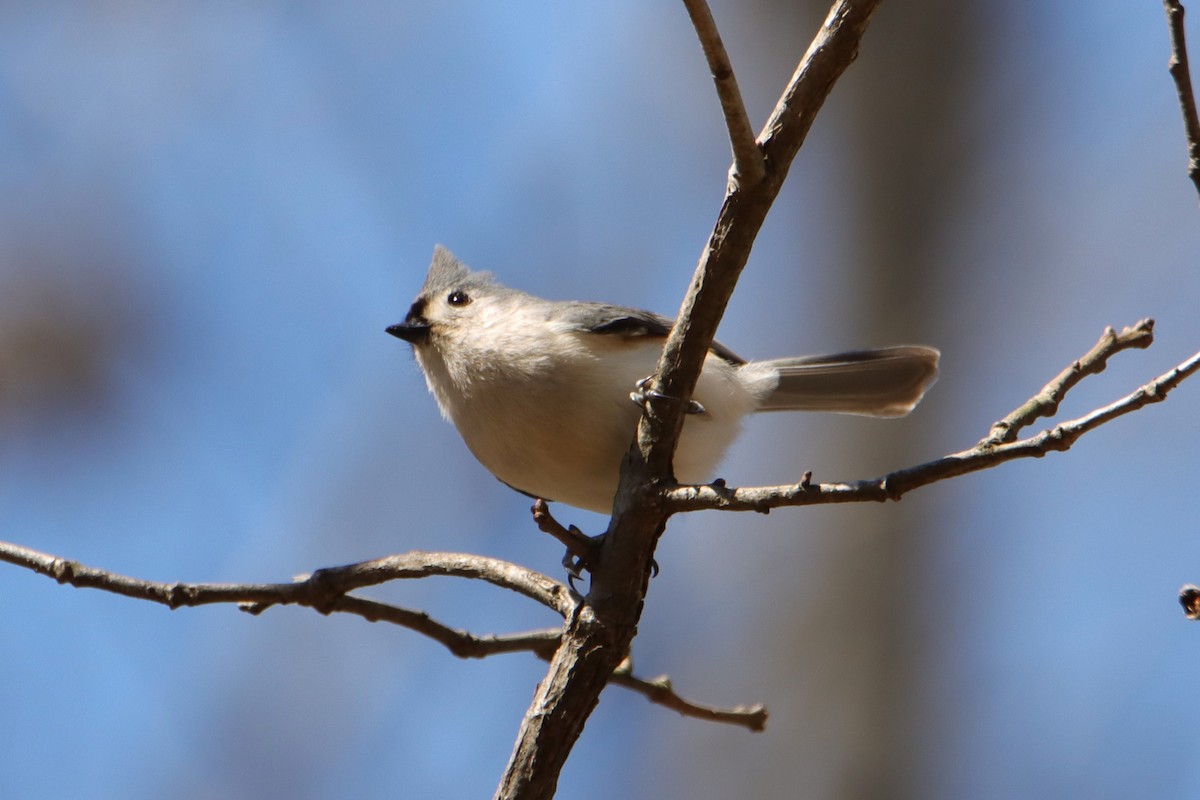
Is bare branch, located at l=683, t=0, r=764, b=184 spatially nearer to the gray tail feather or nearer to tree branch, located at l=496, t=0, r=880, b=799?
tree branch, located at l=496, t=0, r=880, b=799

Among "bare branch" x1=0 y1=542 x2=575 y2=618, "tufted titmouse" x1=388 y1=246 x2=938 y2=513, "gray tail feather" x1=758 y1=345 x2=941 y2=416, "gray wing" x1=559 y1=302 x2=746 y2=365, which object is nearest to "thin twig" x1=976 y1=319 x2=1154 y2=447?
"tufted titmouse" x1=388 y1=246 x2=938 y2=513

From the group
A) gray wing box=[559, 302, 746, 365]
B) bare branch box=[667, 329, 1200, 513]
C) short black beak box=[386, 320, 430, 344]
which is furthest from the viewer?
short black beak box=[386, 320, 430, 344]

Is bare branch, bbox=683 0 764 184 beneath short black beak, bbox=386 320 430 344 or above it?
beneath

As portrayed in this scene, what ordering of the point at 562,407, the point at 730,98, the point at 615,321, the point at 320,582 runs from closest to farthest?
the point at 730,98 < the point at 320,582 < the point at 562,407 < the point at 615,321

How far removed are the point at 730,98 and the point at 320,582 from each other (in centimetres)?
120

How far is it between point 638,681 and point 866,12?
4.91 feet

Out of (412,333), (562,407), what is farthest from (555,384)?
(412,333)

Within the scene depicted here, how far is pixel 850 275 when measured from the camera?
582 centimetres

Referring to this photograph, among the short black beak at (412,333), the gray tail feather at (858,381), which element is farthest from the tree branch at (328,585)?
the gray tail feather at (858,381)

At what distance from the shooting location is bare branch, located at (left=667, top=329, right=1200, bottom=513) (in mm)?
1506

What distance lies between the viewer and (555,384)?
9.01ft

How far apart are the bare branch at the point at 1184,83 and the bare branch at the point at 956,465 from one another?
0.30 metres

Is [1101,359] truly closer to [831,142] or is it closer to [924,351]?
[924,351]

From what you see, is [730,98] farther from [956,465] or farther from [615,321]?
[615,321]
